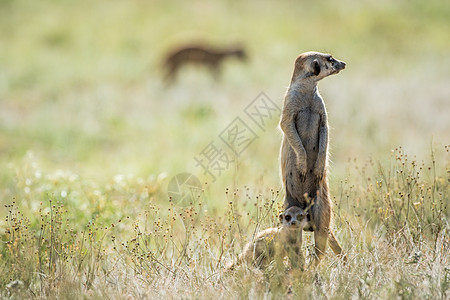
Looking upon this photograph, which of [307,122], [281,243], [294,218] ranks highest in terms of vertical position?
[307,122]

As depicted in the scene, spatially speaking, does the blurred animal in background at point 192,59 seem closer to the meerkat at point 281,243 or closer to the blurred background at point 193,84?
the blurred background at point 193,84

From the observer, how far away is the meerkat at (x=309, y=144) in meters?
4.81

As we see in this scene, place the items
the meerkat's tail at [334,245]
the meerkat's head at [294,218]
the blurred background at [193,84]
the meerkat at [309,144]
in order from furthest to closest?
1. the blurred background at [193,84]
2. the meerkat's tail at [334,245]
3. the meerkat at [309,144]
4. the meerkat's head at [294,218]

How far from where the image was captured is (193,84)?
18.9 m

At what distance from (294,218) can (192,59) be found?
50.4 ft

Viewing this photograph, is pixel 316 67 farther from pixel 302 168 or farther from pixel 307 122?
pixel 302 168

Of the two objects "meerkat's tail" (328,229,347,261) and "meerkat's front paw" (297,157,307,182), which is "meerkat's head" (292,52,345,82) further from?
"meerkat's tail" (328,229,347,261)

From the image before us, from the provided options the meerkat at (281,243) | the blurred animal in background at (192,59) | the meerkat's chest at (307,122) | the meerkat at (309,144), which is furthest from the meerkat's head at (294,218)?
the blurred animal in background at (192,59)

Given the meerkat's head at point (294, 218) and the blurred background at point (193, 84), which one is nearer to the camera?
the meerkat's head at point (294, 218)

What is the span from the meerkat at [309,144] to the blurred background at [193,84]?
109 centimetres

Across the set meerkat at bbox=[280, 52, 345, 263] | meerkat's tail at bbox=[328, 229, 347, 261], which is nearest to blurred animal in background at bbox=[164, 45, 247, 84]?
meerkat at bbox=[280, 52, 345, 263]

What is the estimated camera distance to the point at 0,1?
30062mm

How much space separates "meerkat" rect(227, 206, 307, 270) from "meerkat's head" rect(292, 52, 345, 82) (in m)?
1.09

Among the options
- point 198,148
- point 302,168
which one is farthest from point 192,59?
point 302,168
